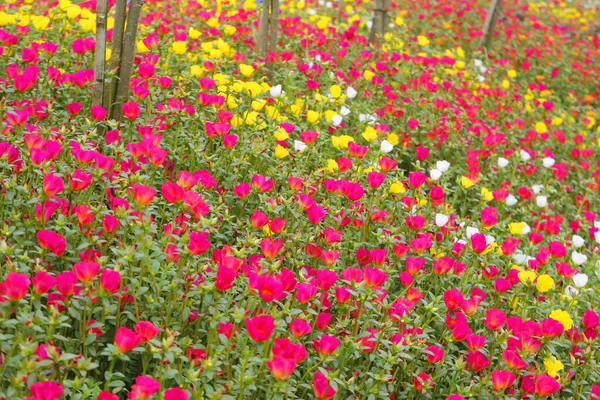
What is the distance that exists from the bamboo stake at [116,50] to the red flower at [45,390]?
1.92 meters

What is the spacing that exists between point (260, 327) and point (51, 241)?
2.40ft

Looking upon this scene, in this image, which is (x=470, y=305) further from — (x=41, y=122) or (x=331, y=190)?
(x=41, y=122)

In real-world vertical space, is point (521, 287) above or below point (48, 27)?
below

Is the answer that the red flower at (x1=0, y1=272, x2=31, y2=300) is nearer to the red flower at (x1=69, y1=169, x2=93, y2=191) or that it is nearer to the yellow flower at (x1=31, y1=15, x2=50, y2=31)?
the red flower at (x1=69, y1=169, x2=93, y2=191)

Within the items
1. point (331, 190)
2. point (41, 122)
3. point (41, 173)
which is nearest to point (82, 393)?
point (41, 173)

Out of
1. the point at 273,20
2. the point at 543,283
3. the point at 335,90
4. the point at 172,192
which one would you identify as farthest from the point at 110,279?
the point at 273,20

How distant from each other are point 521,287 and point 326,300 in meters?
1.05

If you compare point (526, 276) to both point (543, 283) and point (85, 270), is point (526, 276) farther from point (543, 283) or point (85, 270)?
point (85, 270)

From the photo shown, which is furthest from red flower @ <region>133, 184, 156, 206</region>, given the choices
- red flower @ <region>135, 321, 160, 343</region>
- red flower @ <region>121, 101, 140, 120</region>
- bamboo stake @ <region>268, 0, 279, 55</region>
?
bamboo stake @ <region>268, 0, 279, 55</region>

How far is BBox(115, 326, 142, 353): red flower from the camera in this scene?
186 centimetres

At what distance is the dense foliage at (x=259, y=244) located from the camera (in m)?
2.05

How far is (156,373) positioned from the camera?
2045 mm

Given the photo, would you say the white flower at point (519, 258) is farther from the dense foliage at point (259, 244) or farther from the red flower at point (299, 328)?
the red flower at point (299, 328)

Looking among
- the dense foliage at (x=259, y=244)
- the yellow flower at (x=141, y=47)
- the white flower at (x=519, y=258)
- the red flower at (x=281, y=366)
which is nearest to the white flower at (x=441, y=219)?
the dense foliage at (x=259, y=244)
